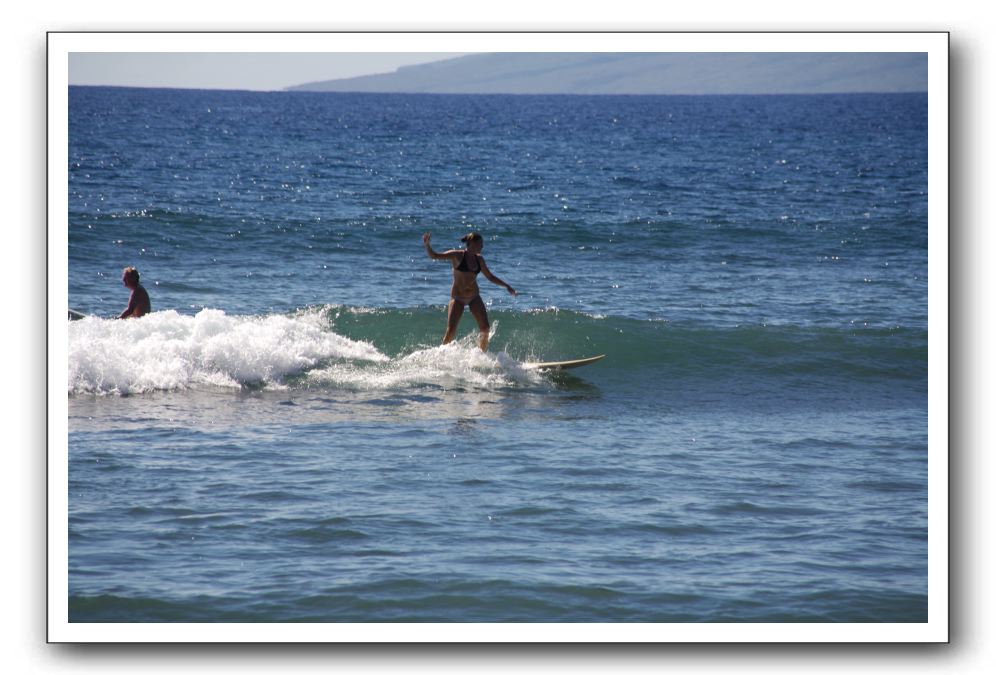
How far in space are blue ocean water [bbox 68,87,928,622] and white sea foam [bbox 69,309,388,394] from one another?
1.4 inches

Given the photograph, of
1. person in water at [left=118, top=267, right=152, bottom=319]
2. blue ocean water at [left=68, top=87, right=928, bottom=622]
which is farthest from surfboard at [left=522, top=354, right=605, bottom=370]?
person in water at [left=118, top=267, right=152, bottom=319]

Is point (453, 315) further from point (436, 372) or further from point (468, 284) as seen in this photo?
point (436, 372)

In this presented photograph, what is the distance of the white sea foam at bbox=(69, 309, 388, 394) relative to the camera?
472 inches

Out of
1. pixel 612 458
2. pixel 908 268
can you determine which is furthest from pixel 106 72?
pixel 908 268

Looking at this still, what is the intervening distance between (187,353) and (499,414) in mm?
3938

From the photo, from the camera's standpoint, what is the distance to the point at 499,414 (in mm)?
11484

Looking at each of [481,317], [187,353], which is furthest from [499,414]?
[187,353]

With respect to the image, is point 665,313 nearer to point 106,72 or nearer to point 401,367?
point 401,367

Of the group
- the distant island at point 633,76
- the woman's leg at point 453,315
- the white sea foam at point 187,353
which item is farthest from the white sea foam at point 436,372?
the distant island at point 633,76

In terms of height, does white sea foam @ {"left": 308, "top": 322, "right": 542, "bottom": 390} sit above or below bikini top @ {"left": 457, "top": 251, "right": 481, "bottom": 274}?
below

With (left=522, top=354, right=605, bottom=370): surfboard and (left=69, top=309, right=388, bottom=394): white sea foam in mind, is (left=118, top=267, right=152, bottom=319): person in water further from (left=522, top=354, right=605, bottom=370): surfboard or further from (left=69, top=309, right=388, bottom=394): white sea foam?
(left=522, top=354, right=605, bottom=370): surfboard

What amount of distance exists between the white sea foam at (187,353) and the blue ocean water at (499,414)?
35mm

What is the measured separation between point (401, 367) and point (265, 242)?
36.0 ft

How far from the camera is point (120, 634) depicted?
6418 mm
